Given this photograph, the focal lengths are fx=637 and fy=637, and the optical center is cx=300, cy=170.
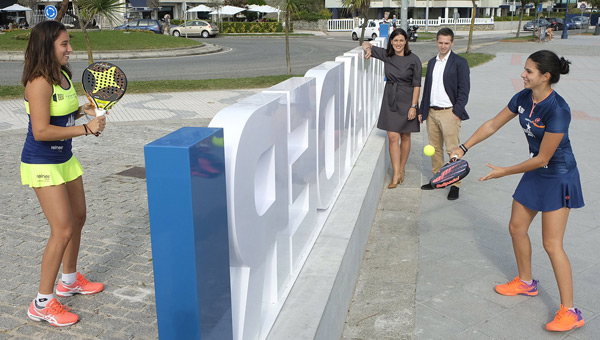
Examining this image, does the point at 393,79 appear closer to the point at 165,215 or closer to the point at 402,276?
the point at 402,276

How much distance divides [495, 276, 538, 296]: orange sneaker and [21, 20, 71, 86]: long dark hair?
3.44 metres

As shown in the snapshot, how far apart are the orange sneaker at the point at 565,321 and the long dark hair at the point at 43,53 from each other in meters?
3.51

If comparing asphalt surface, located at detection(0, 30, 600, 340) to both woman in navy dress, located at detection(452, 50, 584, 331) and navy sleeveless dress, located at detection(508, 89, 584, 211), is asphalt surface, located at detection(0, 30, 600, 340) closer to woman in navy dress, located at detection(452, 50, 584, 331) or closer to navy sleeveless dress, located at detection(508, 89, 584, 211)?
woman in navy dress, located at detection(452, 50, 584, 331)

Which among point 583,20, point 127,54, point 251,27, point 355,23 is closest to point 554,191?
point 127,54

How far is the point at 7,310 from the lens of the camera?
4.28 m

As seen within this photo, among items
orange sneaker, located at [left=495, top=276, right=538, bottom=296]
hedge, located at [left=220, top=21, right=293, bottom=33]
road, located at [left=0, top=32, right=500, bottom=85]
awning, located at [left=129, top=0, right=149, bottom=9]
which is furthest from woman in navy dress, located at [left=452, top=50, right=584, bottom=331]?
awning, located at [left=129, top=0, right=149, bottom=9]

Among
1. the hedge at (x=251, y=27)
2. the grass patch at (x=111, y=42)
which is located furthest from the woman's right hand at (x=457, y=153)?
the hedge at (x=251, y=27)

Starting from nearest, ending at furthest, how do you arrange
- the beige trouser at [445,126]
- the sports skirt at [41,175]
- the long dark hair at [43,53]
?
the long dark hair at [43,53] → the sports skirt at [41,175] → the beige trouser at [445,126]

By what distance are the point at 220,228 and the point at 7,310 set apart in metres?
2.49

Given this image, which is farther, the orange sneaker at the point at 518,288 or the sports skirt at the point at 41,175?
the orange sneaker at the point at 518,288

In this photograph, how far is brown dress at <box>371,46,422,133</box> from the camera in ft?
24.1

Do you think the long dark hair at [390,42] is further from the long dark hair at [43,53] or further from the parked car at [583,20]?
the parked car at [583,20]

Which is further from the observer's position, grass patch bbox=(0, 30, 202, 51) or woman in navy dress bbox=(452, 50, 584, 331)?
grass patch bbox=(0, 30, 202, 51)

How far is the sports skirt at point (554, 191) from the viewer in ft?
13.6
